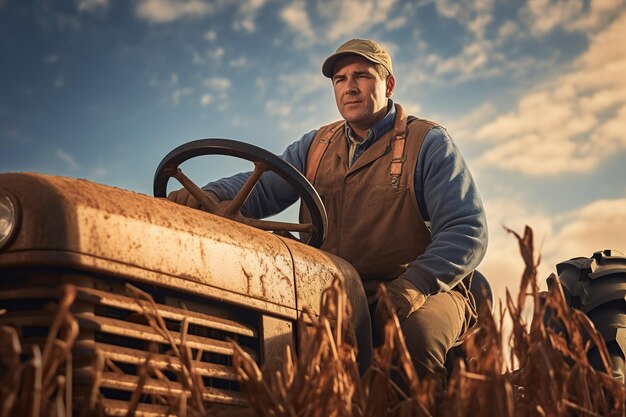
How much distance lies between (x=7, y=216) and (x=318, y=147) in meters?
2.79

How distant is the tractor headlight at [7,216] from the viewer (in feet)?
7.75

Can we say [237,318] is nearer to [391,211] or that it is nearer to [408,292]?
[408,292]

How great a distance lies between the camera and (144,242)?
2.54 m

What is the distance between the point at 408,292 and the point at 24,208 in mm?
1779

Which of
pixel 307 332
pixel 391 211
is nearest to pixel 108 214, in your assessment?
pixel 307 332

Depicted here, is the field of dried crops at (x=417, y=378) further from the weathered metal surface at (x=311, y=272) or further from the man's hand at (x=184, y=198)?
the man's hand at (x=184, y=198)

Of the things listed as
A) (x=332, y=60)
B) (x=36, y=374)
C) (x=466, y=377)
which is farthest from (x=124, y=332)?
(x=332, y=60)

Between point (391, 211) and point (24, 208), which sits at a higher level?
point (391, 211)

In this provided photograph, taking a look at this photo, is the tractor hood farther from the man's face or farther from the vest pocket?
the man's face

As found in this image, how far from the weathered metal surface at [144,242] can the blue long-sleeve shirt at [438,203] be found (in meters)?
1.15

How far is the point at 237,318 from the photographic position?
9.20 ft

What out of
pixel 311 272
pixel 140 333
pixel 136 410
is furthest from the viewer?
pixel 311 272

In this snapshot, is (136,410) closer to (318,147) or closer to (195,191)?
(195,191)

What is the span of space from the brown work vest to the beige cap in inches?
17.1
